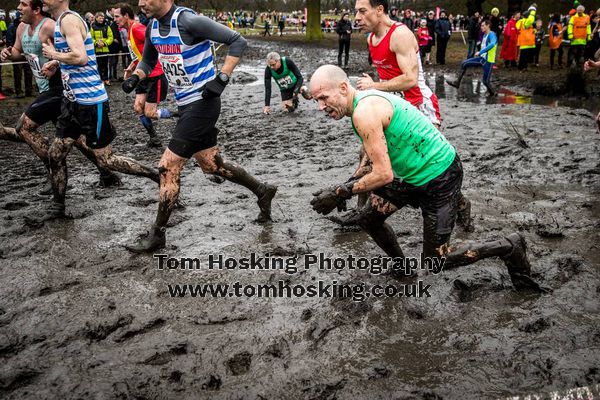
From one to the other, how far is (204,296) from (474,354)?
1978mm

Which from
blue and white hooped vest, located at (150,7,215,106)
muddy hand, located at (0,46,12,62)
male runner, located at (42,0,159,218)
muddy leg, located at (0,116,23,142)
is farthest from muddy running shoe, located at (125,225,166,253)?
muddy hand, located at (0,46,12,62)

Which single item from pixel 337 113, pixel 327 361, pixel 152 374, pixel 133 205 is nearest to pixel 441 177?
pixel 337 113

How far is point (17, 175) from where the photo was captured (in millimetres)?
6777

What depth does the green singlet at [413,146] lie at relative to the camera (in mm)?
3240

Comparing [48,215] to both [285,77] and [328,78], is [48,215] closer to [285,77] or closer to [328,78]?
[328,78]

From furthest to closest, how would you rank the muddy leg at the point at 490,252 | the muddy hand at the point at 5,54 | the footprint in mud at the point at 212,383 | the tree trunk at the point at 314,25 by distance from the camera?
the tree trunk at the point at 314,25 < the muddy hand at the point at 5,54 < the muddy leg at the point at 490,252 < the footprint in mud at the point at 212,383

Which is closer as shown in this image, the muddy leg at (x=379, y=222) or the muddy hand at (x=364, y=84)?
the muddy leg at (x=379, y=222)

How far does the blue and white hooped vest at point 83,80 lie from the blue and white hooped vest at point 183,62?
1181 mm

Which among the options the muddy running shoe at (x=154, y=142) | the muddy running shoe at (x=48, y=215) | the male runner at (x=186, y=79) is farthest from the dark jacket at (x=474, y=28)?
the muddy running shoe at (x=48, y=215)

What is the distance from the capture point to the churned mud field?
2.88 meters

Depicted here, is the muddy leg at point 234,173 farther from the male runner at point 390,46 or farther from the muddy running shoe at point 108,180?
the muddy running shoe at point 108,180

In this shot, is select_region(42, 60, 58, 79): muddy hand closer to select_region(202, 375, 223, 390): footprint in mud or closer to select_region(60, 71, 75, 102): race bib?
select_region(60, 71, 75, 102): race bib

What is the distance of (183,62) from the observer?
4.18m

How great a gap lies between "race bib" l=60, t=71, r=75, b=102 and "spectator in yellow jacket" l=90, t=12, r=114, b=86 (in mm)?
11180
